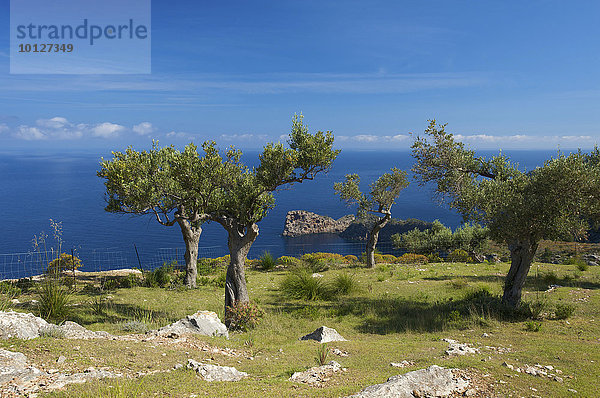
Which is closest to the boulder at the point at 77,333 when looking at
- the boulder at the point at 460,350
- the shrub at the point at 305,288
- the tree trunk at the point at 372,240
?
the boulder at the point at 460,350

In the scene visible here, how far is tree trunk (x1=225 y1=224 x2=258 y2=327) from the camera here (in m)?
14.2

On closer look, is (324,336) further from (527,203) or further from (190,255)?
(190,255)

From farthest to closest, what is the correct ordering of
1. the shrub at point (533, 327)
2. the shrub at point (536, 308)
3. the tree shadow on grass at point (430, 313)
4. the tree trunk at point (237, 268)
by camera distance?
1. the tree trunk at point (237, 268)
2. the shrub at point (536, 308)
3. the tree shadow on grass at point (430, 313)
4. the shrub at point (533, 327)

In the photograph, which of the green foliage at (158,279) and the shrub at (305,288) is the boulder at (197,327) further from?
the green foliage at (158,279)

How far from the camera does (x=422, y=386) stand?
19.8 feet

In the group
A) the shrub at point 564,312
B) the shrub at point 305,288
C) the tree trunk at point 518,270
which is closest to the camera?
the shrub at point 564,312

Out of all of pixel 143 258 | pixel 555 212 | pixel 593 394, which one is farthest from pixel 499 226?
pixel 143 258

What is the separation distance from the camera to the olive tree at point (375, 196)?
26.8 metres

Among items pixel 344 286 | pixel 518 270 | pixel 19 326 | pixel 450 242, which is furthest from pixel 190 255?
pixel 450 242

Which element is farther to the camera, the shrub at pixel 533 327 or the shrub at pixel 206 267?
the shrub at pixel 206 267

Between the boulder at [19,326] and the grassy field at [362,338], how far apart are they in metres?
0.61

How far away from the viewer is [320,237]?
9600 cm

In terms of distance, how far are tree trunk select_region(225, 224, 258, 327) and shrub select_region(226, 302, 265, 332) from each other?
674mm

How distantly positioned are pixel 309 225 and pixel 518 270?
8741 cm
